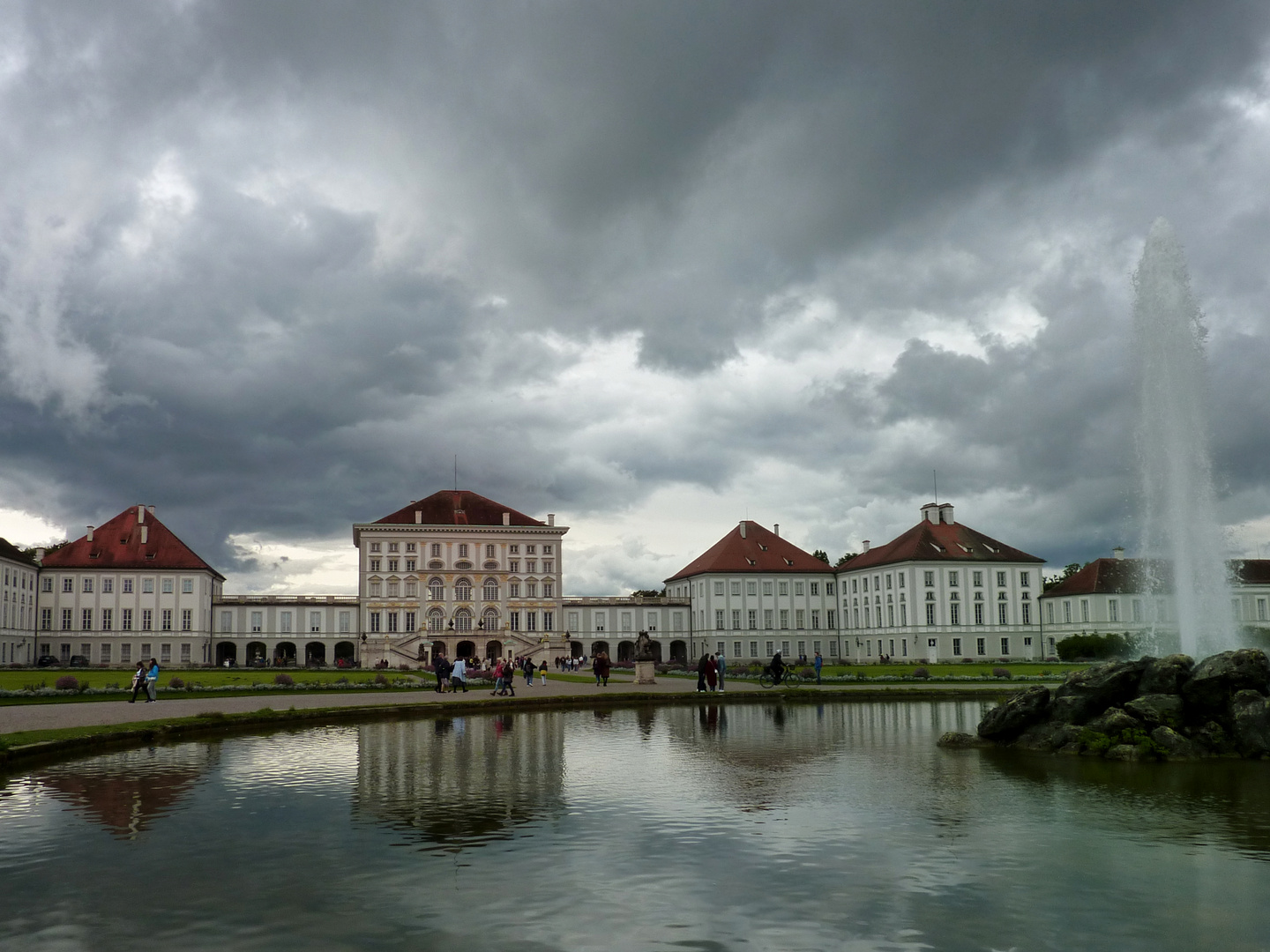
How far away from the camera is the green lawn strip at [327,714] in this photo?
19.8m

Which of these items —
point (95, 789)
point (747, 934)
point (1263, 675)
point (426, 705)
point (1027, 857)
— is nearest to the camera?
point (747, 934)

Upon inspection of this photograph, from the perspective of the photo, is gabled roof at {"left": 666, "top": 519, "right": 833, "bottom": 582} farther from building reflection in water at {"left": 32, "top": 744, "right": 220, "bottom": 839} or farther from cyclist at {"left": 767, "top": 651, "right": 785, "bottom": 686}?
building reflection in water at {"left": 32, "top": 744, "right": 220, "bottom": 839}

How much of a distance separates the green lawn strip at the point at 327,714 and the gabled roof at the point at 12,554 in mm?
67193

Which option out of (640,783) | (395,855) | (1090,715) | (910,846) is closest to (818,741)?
(1090,715)

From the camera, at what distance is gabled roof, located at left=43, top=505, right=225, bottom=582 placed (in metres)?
95.9

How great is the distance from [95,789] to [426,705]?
52.3ft

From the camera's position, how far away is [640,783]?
1576 centimetres

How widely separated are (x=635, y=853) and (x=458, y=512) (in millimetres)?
99105

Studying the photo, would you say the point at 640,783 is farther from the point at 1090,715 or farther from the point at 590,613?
the point at 590,613

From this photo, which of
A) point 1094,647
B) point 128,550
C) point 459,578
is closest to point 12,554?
point 128,550

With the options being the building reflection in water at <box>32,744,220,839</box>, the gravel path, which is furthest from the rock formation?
the gravel path

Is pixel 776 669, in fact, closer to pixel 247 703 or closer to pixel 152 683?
pixel 247 703

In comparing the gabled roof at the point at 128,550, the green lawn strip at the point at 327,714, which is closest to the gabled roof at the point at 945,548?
the green lawn strip at the point at 327,714

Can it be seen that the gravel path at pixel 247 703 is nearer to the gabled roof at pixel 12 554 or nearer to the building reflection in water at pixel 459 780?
the building reflection in water at pixel 459 780
